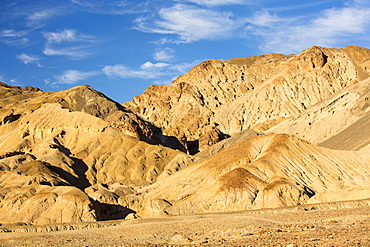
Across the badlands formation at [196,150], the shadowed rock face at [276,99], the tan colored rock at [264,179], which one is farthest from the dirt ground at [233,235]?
the shadowed rock face at [276,99]

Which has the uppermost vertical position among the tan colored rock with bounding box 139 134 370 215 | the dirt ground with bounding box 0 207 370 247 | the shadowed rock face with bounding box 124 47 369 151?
the shadowed rock face with bounding box 124 47 369 151

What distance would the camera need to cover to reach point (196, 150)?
168m

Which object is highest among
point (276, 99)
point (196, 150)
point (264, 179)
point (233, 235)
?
point (276, 99)

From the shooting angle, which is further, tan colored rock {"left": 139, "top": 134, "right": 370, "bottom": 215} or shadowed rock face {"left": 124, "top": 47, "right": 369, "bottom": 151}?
shadowed rock face {"left": 124, "top": 47, "right": 369, "bottom": 151}

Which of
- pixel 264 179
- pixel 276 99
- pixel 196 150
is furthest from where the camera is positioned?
pixel 276 99

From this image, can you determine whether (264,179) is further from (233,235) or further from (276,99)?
(276,99)

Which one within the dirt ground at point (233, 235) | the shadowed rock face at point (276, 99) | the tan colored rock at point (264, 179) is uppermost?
the shadowed rock face at point (276, 99)

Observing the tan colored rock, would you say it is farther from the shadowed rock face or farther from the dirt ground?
the shadowed rock face

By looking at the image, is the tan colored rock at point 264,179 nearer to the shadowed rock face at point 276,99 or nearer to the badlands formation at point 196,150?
the badlands formation at point 196,150

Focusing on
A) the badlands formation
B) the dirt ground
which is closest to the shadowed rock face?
the badlands formation

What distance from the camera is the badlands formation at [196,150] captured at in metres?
76.1

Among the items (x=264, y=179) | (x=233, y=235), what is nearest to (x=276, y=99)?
(x=264, y=179)

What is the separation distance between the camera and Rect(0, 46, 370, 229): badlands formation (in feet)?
250

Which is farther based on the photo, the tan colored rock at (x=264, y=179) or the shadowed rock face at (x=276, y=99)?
the shadowed rock face at (x=276, y=99)
